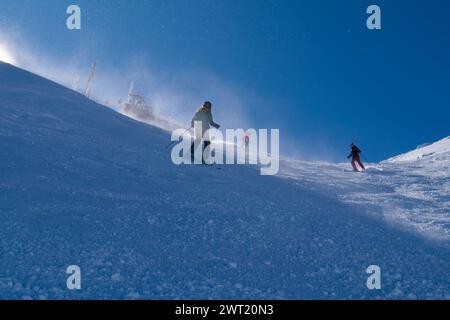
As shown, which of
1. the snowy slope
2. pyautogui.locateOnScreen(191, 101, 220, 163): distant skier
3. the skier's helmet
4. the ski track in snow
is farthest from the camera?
the skier's helmet

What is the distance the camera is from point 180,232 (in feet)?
30.7

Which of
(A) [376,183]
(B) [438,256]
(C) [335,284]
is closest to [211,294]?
(C) [335,284]

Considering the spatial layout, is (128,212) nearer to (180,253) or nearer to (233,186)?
(180,253)

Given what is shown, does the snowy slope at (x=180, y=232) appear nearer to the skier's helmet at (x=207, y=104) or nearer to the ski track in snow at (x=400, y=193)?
the ski track in snow at (x=400, y=193)

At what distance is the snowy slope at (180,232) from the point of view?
23.8 ft

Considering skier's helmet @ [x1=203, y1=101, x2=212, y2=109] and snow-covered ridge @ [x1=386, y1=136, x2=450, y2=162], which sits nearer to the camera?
skier's helmet @ [x1=203, y1=101, x2=212, y2=109]

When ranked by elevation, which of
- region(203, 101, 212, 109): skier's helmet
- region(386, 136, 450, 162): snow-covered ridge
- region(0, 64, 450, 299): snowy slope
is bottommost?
region(0, 64, 450, 299): snowy slope

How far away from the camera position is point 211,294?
7.01 metres

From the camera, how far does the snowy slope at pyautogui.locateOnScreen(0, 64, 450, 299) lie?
285 inches

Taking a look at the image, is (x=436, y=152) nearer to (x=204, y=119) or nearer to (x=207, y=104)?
(x=207, y=104)

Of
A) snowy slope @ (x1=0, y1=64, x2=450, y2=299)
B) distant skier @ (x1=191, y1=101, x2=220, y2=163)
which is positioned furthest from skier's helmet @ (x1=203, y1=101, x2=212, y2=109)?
snowy slope @ (x1=0, y1=64, x2=450, y2=299)

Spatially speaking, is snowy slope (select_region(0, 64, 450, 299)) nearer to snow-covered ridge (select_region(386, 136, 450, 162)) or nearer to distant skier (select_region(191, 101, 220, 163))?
distant skier (select_region(191, 101, 220, 163))

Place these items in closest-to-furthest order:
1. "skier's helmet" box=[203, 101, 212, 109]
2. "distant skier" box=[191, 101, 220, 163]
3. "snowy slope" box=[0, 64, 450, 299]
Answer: "snowy slope" box=[0, 64, 450, 299] → "distant skier" box=[191, 101, 220, 163] → "skier's helmet" box=[203, 101, 212, 109]

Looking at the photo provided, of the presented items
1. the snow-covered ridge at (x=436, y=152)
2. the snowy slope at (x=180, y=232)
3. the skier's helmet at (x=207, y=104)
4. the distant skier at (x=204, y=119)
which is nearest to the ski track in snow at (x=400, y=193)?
the snowy slope at (x=180, y=232)
